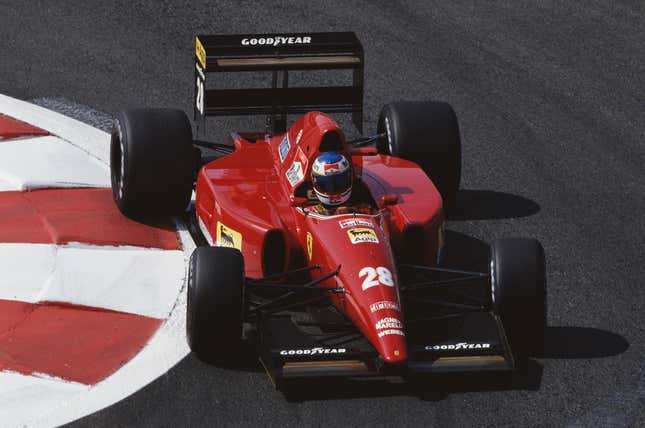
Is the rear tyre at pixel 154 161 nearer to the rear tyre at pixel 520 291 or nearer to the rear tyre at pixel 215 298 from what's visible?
the rear tyre at pixel 215 298

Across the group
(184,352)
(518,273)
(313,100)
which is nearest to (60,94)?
(313,100)

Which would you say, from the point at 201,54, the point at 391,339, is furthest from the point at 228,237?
the point at 201,54

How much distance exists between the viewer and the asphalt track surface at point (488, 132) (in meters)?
8.91

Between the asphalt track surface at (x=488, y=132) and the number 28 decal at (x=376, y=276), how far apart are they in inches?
23.9

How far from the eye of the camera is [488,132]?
43.6ft

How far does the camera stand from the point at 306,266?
9.77 m

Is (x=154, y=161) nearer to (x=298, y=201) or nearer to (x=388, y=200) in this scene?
(x=298, y=201)

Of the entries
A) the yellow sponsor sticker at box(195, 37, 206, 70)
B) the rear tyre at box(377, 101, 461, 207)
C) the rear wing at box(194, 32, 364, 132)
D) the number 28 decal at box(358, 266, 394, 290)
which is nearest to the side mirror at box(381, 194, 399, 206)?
the number 28 decal at box(358, 266, 394, 290)

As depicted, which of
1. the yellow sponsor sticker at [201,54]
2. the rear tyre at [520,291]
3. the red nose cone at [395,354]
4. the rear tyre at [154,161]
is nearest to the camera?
the red nose cone at [395,354]

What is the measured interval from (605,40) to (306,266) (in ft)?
22.6

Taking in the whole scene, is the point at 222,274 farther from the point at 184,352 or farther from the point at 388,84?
the point at 388,84

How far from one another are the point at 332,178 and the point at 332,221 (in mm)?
290

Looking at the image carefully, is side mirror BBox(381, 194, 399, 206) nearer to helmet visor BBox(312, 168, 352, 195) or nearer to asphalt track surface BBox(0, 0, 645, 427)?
helmet visor BBox(312, 168, 352, 195)

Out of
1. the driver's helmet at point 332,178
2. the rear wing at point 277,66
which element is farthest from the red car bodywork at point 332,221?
the rear wing at point 277,66
